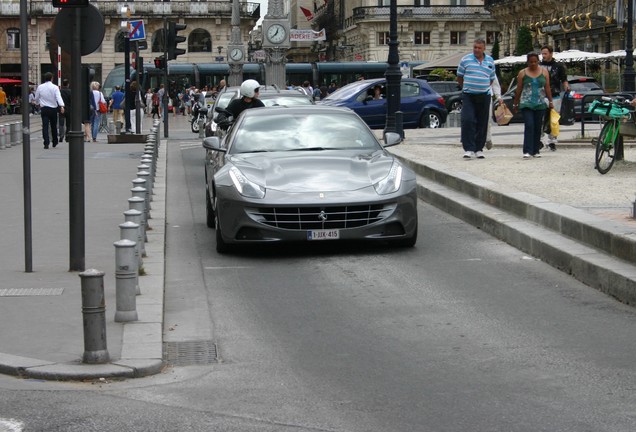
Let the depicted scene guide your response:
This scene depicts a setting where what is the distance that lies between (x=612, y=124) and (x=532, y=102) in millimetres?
2954

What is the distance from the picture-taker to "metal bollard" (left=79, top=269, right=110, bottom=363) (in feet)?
23.1

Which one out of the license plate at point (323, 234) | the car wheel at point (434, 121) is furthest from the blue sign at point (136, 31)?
the license plate at point (323, 234)

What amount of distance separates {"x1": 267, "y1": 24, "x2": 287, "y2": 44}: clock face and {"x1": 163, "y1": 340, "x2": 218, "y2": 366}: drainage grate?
38.4m

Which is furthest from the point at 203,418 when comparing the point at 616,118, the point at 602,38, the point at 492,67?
the point at 602,38

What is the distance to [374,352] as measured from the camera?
7.65 meters

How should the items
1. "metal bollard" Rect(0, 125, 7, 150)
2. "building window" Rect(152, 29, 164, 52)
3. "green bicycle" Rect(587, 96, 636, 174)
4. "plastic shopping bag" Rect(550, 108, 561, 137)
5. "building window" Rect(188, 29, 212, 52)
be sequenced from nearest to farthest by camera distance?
"green bicycle" Rect(587, 96, 636, 174), "plastic shopping bag" Rect(550, 108, 561, 137), "metal bollard" Rect(0, 125, 7, 150), "building window" Rect(152, 29, 164, 52), "building window" Rect(188, 29, 212, 52)

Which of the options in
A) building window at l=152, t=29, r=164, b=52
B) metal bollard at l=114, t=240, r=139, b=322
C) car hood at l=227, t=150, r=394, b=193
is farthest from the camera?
building window at l=152, t=29, r=164, b=52

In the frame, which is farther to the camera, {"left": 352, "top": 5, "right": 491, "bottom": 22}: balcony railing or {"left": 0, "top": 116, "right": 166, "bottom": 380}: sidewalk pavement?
{"left": 352, "top": 5, "right": 491, "bottom": 22}: balcony railing

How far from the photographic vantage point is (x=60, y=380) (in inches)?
271

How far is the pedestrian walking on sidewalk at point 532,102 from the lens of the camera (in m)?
18.9

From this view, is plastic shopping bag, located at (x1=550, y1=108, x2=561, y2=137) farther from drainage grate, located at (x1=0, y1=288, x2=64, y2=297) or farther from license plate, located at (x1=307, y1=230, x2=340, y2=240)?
drainage grate, located at (x1=0, y1=288, x2=64, y2=297)

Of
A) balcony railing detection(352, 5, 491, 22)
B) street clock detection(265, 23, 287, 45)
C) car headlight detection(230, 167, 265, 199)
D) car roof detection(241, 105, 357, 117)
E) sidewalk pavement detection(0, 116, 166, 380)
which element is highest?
balcony railing detection(352, 5, 491, 22)

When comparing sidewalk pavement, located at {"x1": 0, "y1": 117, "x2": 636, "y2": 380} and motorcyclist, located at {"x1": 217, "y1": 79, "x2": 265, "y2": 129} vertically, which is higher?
motorcyclist, located at {"x1": 217, "y1": 79, "x2": 265, "y2": 129}

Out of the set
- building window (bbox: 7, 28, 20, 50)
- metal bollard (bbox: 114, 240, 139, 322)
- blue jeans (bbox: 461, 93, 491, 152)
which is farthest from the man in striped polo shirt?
building window (bbox: 7, 28, 20, 50)
